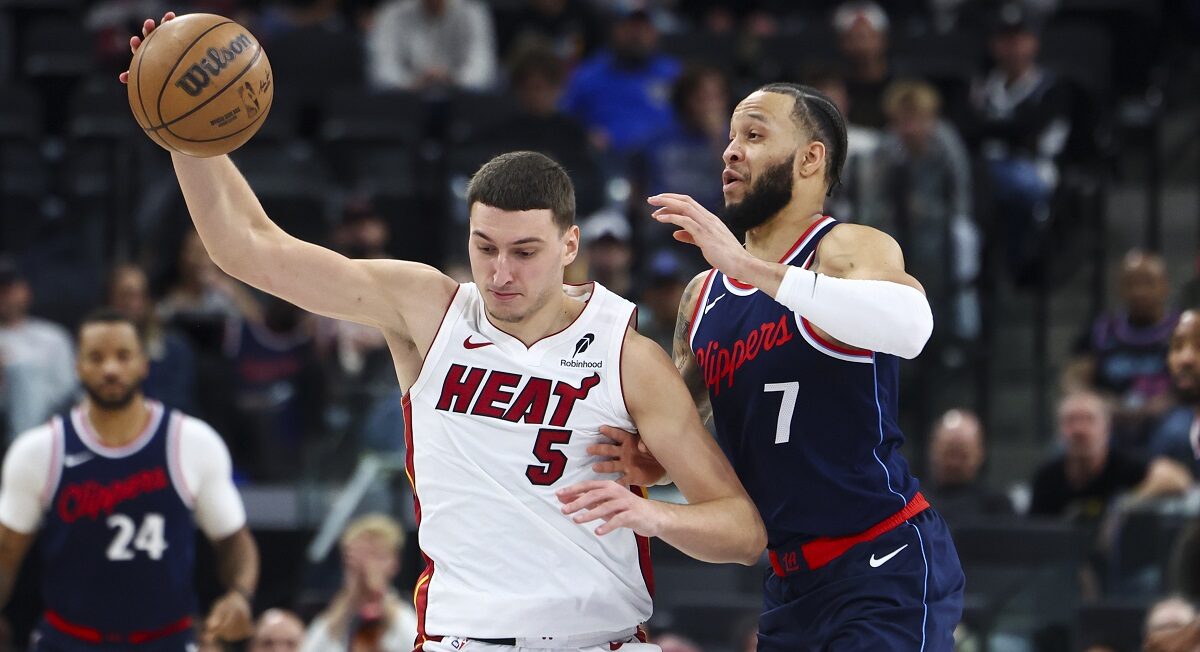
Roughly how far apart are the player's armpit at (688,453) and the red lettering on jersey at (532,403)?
A: 0.25 metres

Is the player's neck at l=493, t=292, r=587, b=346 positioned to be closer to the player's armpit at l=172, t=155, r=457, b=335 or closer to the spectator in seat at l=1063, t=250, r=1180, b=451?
the player's armpit at l=172, t=155, r=457, b=335

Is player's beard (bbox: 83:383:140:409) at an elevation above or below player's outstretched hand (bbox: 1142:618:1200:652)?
above

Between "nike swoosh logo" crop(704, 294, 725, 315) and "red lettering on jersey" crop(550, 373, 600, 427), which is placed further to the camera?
"nike swoosh logo" crop(704, 294, 725, 315)

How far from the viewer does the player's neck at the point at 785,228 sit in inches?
226

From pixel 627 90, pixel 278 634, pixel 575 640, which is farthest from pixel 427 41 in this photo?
pixel 575 640

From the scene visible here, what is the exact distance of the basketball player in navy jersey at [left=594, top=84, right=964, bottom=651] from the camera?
5527 millimetres

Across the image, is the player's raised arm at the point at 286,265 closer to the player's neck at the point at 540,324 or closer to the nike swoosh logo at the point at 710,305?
the player's neck at the point at 540,324

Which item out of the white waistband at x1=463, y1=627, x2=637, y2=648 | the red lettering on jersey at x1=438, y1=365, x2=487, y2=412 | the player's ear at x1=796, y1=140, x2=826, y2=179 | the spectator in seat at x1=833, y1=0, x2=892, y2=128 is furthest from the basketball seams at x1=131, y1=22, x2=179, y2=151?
the spectator in seat at x1=833, y1=0, x2=892, y2=128

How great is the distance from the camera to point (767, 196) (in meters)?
5.69

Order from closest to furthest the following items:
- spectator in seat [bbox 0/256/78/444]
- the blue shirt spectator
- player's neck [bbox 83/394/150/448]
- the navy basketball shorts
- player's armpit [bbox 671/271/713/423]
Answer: the navy basketball shorts
player's armpit [bbox 671/271/713/423]
player's neck [bbox 83/394/150/448]
spectator in seat [bbox 0/256/78/444]
the blue shirt spectator

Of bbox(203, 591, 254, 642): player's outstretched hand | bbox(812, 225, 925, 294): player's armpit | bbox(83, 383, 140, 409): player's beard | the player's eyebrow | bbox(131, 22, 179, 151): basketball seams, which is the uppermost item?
bbox(131, 22, 179, 151): basketball seams

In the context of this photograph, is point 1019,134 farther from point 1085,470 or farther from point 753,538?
point 753,538

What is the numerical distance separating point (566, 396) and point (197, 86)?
1.43m

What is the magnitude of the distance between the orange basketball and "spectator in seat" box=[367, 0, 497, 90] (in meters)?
9.08
